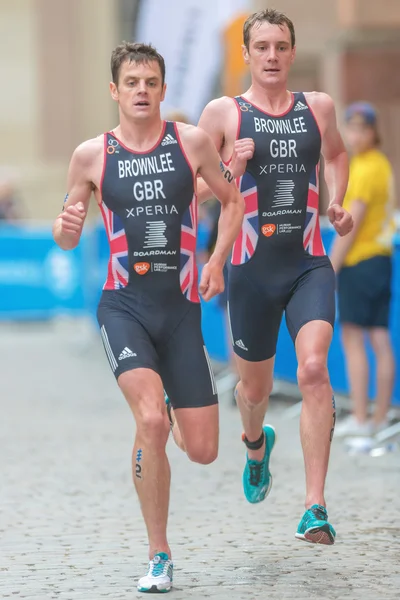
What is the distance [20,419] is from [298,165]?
5.71 m

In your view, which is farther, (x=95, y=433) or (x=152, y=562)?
(x=95, y=433)

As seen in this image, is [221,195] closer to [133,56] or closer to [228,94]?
[133,56]

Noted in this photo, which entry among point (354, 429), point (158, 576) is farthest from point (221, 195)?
point (354, 429)

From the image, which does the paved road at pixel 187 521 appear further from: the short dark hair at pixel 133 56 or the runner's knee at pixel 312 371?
the short dark hair at pixel 133 56

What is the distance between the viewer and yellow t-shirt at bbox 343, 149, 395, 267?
9.57 meters

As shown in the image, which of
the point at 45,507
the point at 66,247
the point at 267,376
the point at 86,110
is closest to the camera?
the point at 66,247

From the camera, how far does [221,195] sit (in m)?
6.20

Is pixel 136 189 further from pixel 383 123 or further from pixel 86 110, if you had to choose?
pixel 86 110

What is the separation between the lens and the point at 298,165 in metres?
6.54

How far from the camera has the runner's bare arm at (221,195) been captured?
6.12m

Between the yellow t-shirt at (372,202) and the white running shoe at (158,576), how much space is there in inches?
173

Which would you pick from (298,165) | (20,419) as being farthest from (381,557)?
(20,419)

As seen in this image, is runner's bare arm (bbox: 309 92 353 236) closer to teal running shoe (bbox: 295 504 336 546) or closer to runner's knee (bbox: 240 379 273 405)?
runner's knee (bbox: 240 379 273 405)

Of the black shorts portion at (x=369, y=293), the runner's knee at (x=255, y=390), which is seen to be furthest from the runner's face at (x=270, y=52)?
the black shorts portion at (x=369, y=293)
